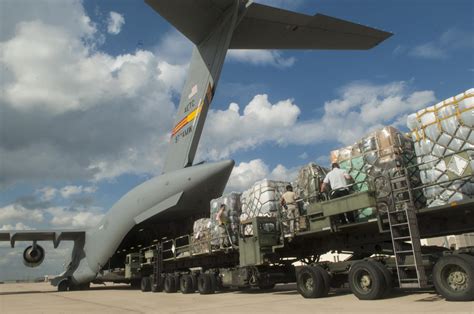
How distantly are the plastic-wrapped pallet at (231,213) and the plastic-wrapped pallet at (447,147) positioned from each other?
633 centimetres

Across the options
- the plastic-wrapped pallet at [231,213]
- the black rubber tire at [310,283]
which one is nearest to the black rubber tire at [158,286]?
the plastic-wrapped pallet at [231,213]

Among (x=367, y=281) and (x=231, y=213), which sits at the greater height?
(x=231, y=213)

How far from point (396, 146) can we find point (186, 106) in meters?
10.9

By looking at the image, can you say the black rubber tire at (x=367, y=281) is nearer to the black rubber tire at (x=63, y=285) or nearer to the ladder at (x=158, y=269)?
the ladder at (x=158, y=269)

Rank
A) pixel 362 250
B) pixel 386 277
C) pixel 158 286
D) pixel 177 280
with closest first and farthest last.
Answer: pixel 386 277, pixel 362 250, pixel 177 280, pixel 158 286

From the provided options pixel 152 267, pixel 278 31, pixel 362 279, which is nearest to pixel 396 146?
pixel 362 279

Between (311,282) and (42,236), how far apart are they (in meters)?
20.7

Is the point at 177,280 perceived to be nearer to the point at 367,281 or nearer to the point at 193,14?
the point at 367,281

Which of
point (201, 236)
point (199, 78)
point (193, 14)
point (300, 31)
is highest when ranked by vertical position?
point (193, 14)

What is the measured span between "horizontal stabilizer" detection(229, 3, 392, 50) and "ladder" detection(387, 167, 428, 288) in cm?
850

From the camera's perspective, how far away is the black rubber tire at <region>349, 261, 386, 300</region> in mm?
8117

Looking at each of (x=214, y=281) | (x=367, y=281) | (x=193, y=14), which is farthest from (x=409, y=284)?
(x=193, y=14)

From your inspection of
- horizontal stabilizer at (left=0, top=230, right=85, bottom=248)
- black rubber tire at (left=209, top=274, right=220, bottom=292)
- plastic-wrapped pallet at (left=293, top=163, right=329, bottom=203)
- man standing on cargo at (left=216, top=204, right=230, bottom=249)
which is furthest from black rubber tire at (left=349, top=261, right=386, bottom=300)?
horizontal stabilizer at (left=0, top=230, right=85, bottom=248)

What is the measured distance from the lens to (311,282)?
9.83 meters
